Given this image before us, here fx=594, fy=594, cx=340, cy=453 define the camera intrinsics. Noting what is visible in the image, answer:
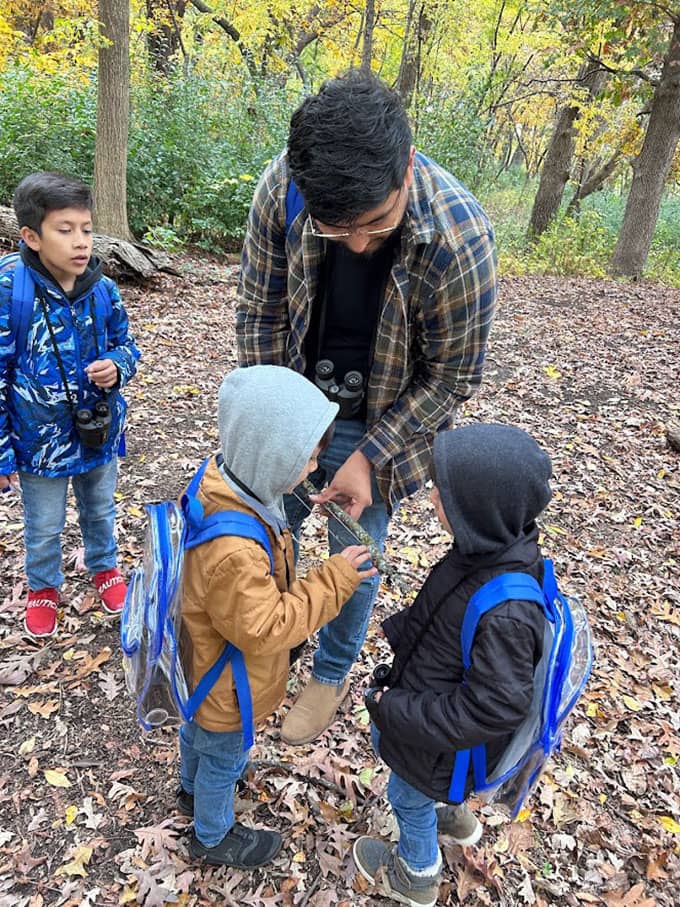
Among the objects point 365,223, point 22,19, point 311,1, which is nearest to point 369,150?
point 365,223

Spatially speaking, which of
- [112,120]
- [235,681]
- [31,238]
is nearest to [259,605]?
[235,681]

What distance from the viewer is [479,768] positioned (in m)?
1.84

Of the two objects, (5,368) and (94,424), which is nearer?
(5,368)

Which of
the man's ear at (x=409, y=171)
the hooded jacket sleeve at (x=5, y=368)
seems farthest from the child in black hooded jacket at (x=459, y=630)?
the hooded jacket sleeve at (x=5, y=368)

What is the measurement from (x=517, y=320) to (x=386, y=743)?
8185 millimetres

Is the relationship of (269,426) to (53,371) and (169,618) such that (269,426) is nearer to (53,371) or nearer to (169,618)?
(169,618)

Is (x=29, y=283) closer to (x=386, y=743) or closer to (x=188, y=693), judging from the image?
(x=188, y=693)

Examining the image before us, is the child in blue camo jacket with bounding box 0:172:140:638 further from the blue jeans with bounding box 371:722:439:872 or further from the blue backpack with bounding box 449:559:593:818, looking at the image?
the blue backpack with bounding box 449:559:593:818

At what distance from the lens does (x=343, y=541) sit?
2.60m

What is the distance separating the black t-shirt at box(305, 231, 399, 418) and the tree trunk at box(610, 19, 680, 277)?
36.7 feet

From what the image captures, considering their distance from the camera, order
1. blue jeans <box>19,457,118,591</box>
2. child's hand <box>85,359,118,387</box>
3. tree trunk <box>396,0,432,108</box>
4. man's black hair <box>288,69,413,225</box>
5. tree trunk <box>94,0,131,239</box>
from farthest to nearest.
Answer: tree trunk <box>396,0,432,108</box>, tree trunk <box>94,0,131,239</box>, blue jeans <box>19,457,118,591</box>, child's hand <box>85,359,118,387</box>, man's black hair <box>288,69,413,225</box>

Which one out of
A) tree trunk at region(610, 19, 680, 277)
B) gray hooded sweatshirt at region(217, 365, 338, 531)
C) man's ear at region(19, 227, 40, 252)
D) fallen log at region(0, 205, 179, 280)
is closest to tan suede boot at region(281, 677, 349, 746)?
gray hooded sweatshirt at region(217, 365, 338, 531)

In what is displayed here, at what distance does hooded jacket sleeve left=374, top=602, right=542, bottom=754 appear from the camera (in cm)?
160

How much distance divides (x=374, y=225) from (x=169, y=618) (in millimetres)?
1309
